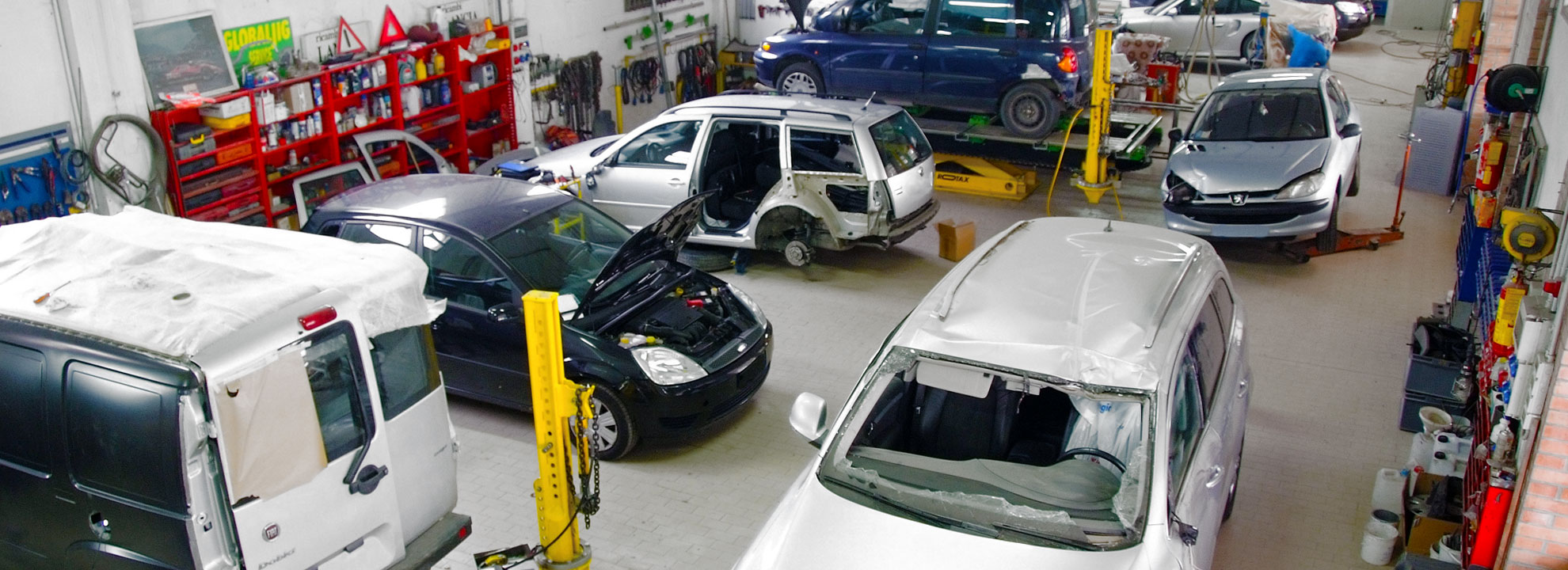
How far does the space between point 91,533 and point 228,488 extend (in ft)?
2.21

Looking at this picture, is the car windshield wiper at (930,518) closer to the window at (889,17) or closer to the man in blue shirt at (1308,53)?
the window at (889,17)

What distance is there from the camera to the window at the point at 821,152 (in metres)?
9.43

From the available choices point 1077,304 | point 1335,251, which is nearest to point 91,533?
point 1077,304

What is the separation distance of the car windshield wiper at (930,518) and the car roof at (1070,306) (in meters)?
0.63

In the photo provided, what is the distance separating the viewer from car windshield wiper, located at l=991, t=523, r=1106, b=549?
13.5 feet

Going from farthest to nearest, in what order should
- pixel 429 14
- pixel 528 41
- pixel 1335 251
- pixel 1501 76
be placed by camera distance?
pixel 528 41 < pixel 429 14 < pixel 1335 251 < pixel 1501 76

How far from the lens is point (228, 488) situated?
4.05m

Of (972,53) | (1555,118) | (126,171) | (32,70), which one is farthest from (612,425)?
(972,53)

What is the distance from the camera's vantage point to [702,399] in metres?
Result: 6.50

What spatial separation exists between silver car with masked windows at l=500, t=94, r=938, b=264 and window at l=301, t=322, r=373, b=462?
16.3ft

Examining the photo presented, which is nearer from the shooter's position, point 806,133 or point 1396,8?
point 806,133

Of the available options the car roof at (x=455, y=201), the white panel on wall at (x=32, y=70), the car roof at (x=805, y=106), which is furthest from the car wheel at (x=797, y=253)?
the white panel on wall at (x=32, y=70)

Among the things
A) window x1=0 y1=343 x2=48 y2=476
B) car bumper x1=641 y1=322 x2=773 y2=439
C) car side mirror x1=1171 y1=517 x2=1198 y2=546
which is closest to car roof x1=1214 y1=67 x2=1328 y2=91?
car bumper x1=641 y1=322 x2=773 y2=439

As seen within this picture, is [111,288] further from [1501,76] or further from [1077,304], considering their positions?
[1501,76]
